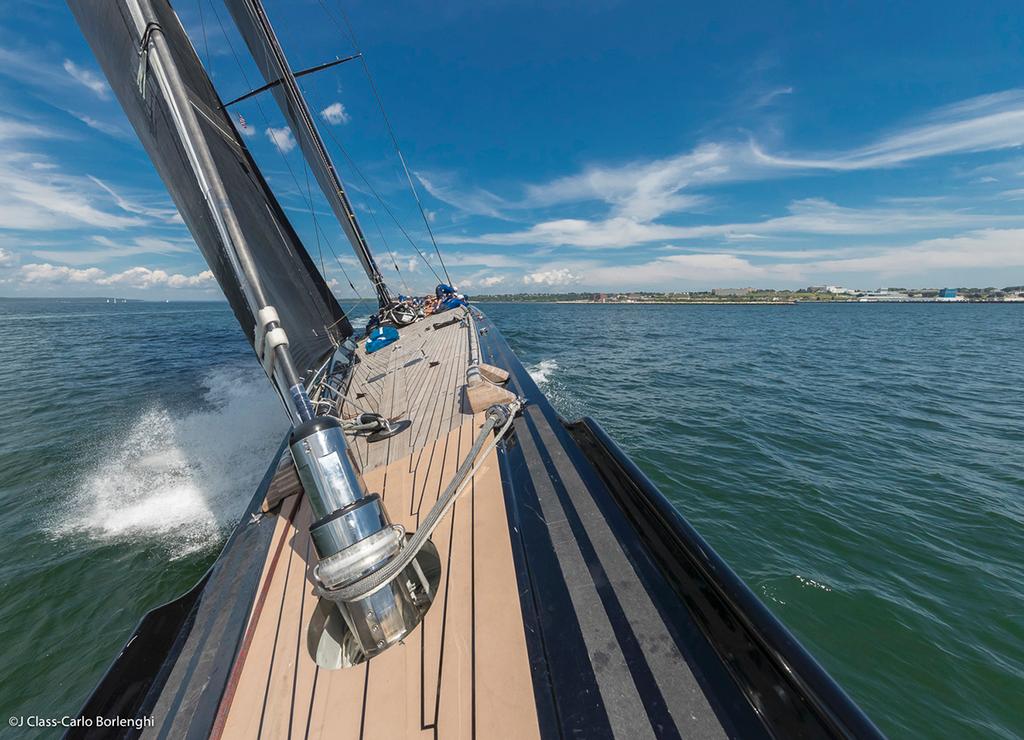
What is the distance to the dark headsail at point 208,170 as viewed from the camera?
2020mm

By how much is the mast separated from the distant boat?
8807 millimetres

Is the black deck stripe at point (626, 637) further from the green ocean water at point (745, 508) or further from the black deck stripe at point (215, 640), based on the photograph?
the green ocean water at point (745, 508)

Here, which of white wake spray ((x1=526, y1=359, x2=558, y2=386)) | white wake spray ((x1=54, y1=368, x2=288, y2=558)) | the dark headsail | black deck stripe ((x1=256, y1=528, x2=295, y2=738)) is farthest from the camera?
white wake spray ((x1=526, y1=359, x2=558, y2=386))

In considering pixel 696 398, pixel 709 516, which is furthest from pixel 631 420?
pixel 709 516

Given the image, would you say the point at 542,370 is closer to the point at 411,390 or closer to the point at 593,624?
the point at 411,390

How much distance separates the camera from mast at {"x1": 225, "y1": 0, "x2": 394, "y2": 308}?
8562mm

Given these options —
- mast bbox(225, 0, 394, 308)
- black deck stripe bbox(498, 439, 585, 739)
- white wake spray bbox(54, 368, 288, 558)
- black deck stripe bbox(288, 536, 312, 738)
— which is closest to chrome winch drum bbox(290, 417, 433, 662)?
black deck stripe bbox(288, 536, 312, 738)

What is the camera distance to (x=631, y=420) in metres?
9.65

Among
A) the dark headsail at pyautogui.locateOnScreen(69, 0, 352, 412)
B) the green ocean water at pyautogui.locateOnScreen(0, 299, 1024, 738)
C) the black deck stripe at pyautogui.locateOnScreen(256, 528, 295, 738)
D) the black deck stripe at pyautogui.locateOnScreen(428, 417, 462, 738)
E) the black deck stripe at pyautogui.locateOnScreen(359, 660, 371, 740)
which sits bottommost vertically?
the green ocean water at pyautogui.locateOnScreen(0, 299, 1024, 738)

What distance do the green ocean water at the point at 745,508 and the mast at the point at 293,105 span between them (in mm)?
5989

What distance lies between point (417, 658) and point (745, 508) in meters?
6.06

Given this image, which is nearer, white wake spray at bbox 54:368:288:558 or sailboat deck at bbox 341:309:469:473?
sailboat deck at bbox 341:309:469:473

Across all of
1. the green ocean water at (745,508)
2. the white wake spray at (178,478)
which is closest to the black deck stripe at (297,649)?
the green ocean water at (745,508)

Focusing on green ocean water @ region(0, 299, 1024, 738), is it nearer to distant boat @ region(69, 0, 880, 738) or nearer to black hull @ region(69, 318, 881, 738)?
black hull @ region(69, 318, 881, 738)
